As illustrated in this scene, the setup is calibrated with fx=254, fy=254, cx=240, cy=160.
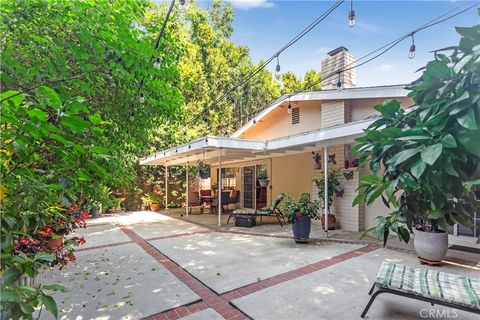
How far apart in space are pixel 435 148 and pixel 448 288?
2886 millimetres

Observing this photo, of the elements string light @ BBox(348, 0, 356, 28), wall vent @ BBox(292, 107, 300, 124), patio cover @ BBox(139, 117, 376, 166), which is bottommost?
patio cover @ BBox(139, 117, 376, 166)

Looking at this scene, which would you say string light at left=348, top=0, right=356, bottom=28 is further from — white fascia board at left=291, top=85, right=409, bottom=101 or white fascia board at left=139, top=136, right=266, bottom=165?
white fascia board at left=139, top=136, right=266, bottom=165

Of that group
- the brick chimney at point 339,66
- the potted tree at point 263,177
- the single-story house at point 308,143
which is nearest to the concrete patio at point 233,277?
the single-story house at point 308,143

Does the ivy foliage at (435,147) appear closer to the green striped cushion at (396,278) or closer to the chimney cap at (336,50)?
the green striped cushion at (396,278)

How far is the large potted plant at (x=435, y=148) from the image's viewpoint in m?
0.67

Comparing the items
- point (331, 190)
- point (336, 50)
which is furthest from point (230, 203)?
point (336, 50)

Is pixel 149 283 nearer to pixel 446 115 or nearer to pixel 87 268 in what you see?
pixel 87 268

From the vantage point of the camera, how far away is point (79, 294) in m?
3.45

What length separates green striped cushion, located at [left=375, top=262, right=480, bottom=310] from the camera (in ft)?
8.02

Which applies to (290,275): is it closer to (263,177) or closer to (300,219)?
(300,219)

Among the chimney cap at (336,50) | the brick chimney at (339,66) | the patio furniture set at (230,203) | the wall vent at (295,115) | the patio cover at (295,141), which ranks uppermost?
the chimney cap at (336,50)

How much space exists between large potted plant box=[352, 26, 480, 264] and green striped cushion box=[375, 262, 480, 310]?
2244mm

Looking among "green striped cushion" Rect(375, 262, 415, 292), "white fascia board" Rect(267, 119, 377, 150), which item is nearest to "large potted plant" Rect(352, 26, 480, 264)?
"green striped cushion" Rect(375, 262, 415, 292)

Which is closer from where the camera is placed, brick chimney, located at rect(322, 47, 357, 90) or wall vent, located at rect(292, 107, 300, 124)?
brick chimney, located at rect(322, 47, 357, 90)
